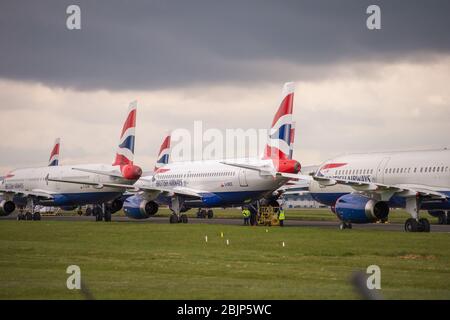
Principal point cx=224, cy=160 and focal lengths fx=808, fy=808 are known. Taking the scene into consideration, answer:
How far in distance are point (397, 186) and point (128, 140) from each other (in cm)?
2598

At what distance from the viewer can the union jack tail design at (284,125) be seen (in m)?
52.6

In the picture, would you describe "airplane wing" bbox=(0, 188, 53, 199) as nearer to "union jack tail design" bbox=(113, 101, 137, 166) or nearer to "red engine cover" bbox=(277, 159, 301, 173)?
"union jack tail design" bbox=(113, 101, 137, 166)

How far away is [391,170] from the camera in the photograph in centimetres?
4741

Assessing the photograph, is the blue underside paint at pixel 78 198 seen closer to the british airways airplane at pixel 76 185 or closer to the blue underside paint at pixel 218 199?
the british airways airplane at pixel 76 185

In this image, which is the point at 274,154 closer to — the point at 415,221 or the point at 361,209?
the point at 361,209

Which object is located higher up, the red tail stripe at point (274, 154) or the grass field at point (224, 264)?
the red tail stripe at point (274, 154)

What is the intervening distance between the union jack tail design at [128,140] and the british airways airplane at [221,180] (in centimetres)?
379

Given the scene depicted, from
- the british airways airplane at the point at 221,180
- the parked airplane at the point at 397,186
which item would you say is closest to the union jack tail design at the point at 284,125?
the british airways airplane at the point at 221,180

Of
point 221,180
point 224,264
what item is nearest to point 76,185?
point 221,180

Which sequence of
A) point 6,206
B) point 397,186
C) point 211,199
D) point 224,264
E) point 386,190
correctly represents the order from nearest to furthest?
point 224,264 → point 386,190 → point 397,186 → point 211,199 → point 6,206
